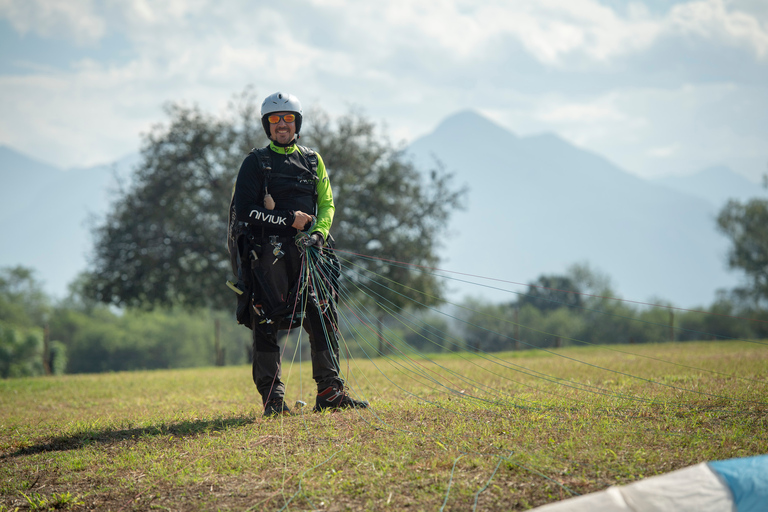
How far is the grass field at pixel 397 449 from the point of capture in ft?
11.5

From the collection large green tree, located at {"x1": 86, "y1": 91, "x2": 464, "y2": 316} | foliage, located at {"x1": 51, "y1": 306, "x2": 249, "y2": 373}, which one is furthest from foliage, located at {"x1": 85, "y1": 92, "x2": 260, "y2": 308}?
foliage, located at {"x1": 51, "y1": 306, "x2": 249, "y2": 373}

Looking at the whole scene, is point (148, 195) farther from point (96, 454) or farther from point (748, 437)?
point (748, 437)

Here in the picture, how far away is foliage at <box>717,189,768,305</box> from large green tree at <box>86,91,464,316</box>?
41.2 metres

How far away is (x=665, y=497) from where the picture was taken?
9.61ft

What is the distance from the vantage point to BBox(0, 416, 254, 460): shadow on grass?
525 cm

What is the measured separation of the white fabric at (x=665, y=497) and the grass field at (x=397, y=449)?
37cm

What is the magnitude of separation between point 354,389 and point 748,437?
500 cm

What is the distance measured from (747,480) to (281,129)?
4746mm

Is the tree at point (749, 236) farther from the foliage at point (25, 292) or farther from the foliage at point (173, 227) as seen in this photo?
the foliage at point (25, 292)

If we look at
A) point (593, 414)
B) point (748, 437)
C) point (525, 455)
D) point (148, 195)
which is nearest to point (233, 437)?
point (525, 455)

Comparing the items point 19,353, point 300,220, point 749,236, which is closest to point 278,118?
point 300,220

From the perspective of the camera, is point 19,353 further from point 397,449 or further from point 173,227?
point 397,449

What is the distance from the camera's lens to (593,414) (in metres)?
5.00

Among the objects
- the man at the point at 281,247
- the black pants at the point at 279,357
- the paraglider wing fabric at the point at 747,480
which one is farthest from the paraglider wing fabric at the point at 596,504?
the black pants at the point at 279,357
